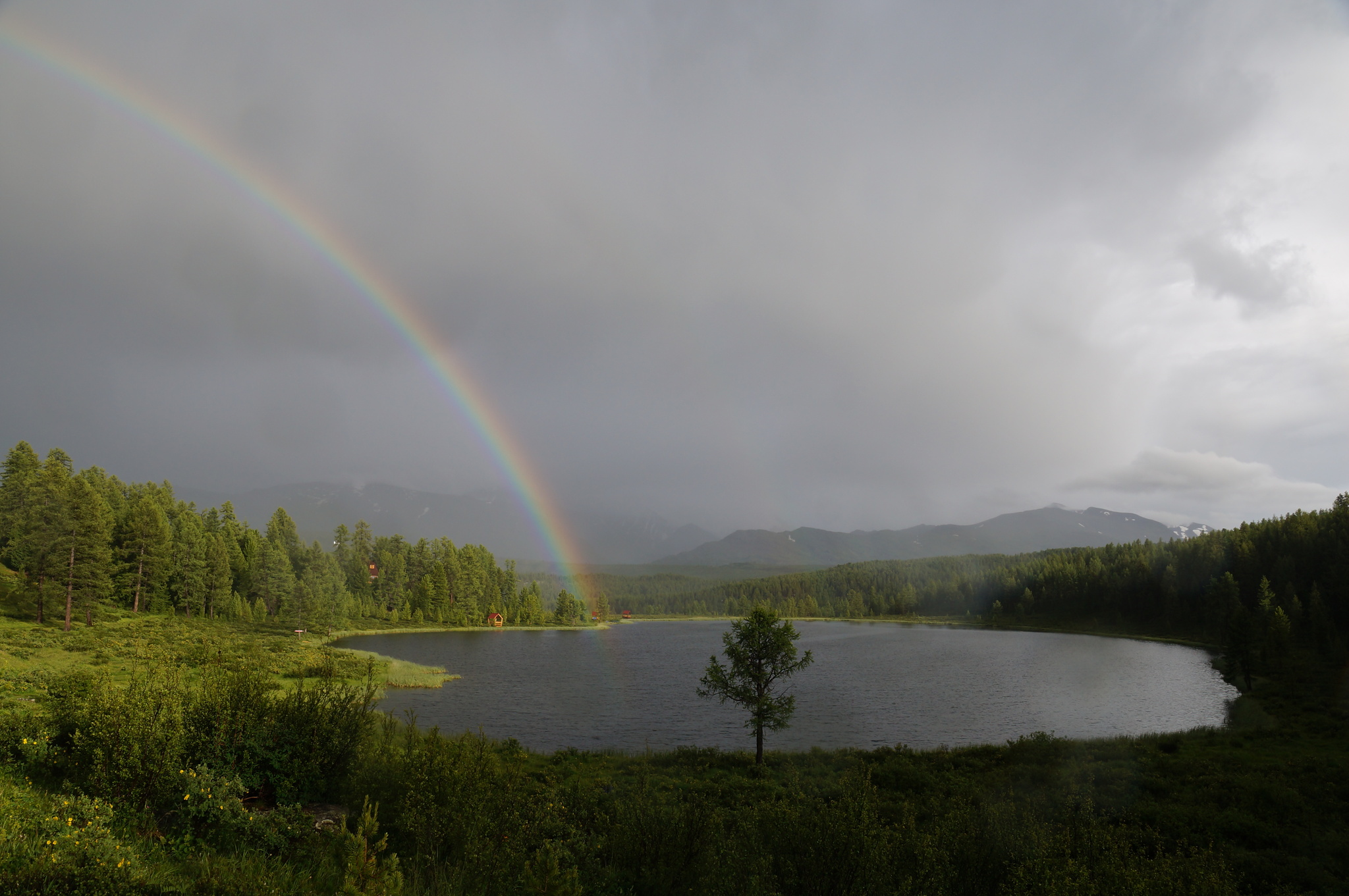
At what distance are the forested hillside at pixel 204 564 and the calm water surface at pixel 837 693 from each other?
57.4 feet

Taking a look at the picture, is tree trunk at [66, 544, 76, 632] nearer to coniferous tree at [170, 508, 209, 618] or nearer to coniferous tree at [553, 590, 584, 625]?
coniferous tree at [170, 508, 209, 618]

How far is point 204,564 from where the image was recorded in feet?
292

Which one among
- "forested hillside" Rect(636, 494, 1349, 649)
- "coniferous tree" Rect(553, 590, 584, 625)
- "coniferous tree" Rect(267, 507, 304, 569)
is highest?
"coniferous tree" Rect(267, 507, 304, 569)

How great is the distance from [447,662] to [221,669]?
252 feet

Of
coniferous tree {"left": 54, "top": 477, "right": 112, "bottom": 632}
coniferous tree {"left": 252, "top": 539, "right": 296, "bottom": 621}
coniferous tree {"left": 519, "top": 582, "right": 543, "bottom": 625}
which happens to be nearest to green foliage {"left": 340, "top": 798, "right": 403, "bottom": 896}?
coniferous tree {"left": 54, "top": 477, "right": 112, "bottom": 632}

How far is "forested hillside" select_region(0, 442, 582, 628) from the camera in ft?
204

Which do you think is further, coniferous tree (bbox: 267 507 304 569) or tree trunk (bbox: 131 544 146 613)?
coniferous tree (bbox: 267 507 304 569)

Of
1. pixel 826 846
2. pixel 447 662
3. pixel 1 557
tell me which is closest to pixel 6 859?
pixel 826 846

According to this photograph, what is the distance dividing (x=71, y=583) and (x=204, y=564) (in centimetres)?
3012

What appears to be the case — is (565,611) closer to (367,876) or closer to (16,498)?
(16,498)

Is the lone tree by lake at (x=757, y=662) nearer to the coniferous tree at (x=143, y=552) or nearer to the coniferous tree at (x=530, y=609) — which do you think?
the coniferous tree at (x=143, y=552)

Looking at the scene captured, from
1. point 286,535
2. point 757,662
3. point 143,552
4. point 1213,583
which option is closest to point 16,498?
point 143,552

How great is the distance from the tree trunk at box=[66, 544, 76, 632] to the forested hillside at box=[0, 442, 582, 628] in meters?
0.18

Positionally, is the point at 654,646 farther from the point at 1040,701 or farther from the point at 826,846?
the point at 826,846
